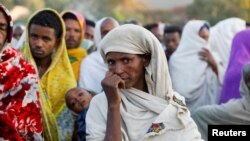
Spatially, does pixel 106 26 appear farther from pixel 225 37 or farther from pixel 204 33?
pixel 225 37

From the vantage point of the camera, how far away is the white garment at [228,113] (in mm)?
5055

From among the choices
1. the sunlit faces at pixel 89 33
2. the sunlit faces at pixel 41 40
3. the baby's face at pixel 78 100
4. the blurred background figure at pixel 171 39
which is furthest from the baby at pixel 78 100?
the sunlit faces at pixel 89 33

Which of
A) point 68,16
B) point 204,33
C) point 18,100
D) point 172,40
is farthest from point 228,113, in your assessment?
point 172,40

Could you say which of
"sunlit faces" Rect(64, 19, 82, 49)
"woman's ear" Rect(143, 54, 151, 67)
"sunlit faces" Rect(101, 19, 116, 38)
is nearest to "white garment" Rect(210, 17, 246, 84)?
"sunlit faces" Rect(101, 19, 116, 38)

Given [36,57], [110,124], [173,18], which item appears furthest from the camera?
[173,18]

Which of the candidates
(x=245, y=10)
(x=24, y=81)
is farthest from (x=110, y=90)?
(x=245, y=10)

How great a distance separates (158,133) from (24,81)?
0.86 m

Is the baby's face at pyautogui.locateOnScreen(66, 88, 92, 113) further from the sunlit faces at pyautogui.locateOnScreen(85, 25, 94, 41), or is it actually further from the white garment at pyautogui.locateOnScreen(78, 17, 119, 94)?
the sunlit faces at pyautogui.locateOnScreen(85, 25, 94, 41)

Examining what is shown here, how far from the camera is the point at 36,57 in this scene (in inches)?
164

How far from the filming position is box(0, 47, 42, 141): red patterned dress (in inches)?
132

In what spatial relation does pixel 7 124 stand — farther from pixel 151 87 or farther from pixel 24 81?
pixel 151 87

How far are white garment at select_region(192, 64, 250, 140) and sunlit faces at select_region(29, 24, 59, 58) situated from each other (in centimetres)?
159

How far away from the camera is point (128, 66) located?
3121mm

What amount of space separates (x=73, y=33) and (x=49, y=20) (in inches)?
71.5
